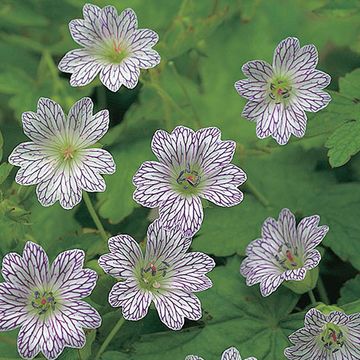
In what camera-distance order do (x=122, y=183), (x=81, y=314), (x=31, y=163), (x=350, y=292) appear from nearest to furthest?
(x=81, y=314), (x=31, y=163), (x=350, y=292), (x=122, y=183)

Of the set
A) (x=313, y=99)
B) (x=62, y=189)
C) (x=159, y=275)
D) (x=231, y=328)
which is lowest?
(x=231, y=328)

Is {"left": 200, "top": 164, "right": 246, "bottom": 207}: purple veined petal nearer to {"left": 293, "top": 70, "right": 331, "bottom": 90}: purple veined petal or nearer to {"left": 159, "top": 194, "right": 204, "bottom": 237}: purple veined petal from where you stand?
{"left": 159, "top": 194, "right": 204, "bottom": 237}: purple veined petal

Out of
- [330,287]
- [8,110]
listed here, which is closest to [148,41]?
[330,287]

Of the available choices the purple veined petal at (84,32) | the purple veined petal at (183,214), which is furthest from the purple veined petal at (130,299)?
the purple veined petal at (84,32)

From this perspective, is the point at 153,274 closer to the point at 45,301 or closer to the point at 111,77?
the point at 45,301

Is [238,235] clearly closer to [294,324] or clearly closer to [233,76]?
[294,324]

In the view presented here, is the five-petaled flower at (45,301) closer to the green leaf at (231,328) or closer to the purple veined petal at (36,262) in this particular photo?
the purple veined petal at (36,262)

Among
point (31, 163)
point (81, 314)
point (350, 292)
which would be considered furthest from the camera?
A: point (350, 292)

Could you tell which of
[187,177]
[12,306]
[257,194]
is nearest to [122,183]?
[257,194]
